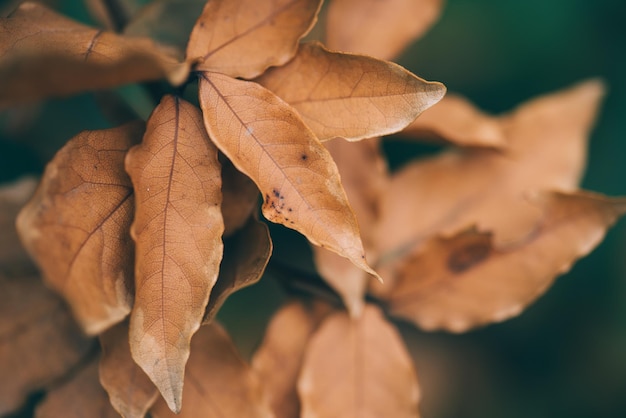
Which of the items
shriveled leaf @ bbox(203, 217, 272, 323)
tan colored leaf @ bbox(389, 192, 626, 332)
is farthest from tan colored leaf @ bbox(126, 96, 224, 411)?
tan colored leaf @ bbox(389, 192, 626, 332)

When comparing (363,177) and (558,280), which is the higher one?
(363,177)

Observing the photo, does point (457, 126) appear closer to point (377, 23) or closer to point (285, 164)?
point (377, 23)

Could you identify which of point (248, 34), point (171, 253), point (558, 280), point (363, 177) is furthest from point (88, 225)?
point (558, 280)

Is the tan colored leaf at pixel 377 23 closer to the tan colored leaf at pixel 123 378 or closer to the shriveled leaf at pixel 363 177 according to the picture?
the shriveled leaf at pixel 363 177

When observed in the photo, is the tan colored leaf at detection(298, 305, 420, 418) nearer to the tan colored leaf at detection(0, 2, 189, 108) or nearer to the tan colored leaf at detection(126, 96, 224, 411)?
the tan colored leaf at detection(126, 96, 224, 411)

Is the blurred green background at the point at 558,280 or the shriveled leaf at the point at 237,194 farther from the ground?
the shriveled leaf at the point at 237,194

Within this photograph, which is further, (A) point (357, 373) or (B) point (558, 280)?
(B) point (558, 280)

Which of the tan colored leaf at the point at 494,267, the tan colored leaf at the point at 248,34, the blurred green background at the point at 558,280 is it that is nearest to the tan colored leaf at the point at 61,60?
the tan colored leaf at the point at 248,34
